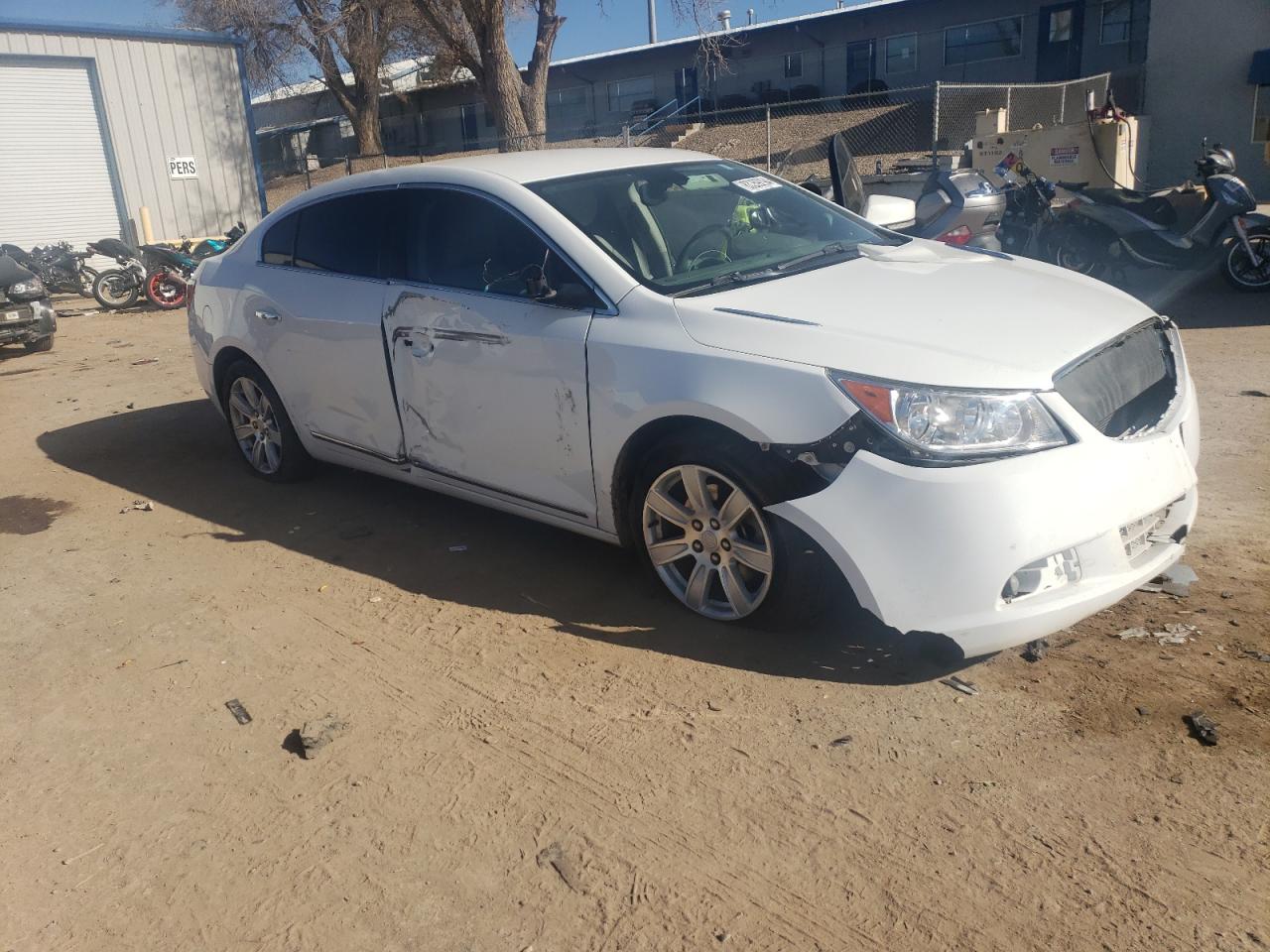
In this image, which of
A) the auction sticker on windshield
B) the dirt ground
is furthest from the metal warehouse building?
the auction sticker on windshield

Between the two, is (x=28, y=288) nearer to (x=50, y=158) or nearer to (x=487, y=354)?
(x=50, y=158)

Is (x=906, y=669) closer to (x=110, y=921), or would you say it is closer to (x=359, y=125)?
(x=110, y=921)

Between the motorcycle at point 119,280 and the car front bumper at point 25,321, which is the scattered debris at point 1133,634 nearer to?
the car front bumper at point 25,321

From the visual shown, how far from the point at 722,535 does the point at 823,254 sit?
1435mm

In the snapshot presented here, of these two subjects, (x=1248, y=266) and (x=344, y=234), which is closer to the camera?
(x=344, y=234)

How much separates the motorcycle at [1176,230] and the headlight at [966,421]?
7.91m

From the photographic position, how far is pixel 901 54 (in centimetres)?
3459

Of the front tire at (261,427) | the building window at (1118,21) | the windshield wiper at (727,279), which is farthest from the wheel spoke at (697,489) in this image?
the building window at (1118,21)

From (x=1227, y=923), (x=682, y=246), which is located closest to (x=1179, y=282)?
(x=682, y=246)

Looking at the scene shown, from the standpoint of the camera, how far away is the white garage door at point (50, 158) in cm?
1786

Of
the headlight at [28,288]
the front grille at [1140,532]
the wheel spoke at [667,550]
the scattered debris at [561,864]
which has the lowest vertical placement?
the scattered debris at [561,864]

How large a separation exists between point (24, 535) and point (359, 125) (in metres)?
34.7

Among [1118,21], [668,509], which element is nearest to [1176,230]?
[668,509]

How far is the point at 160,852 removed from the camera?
117 inches
